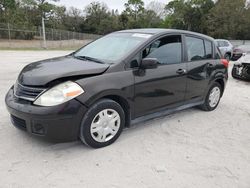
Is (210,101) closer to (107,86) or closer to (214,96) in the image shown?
(214,96)

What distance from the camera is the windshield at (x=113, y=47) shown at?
3605 mm

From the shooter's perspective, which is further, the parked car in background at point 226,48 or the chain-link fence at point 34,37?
the chain-link fence at point 34,37

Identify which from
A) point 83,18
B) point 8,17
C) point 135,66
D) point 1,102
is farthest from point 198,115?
point 83,18

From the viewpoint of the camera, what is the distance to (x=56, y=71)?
10.2 feet

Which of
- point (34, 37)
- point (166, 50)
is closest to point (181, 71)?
point (166, 50)

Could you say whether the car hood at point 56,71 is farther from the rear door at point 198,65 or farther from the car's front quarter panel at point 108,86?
the rear door at point 198,65

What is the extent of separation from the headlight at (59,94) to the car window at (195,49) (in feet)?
7.66

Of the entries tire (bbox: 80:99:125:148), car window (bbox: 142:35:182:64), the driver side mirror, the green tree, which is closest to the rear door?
car window (bbox: 142:35:182:64)

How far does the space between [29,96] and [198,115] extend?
3257mm

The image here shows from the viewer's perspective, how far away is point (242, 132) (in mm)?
4105

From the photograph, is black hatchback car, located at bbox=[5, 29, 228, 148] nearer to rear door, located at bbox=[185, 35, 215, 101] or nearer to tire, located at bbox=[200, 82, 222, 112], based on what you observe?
rear door, located at bbox=[185, 35, 215, 101]

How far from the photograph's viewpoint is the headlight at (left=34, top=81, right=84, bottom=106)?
2875 mm

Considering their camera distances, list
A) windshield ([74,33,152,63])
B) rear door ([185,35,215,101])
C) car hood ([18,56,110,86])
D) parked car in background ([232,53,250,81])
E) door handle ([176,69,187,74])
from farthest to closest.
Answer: parked car in background ([232,53,250,81]) → rear door ([185,35,215,101]) → door handle ([176,69,187,74]) → windshield ([74,33,152,63]) → car hood ([18,56,110,86])

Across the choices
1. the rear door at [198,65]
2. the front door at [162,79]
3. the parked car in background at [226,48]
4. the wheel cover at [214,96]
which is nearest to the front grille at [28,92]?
the front door at [162,79]
